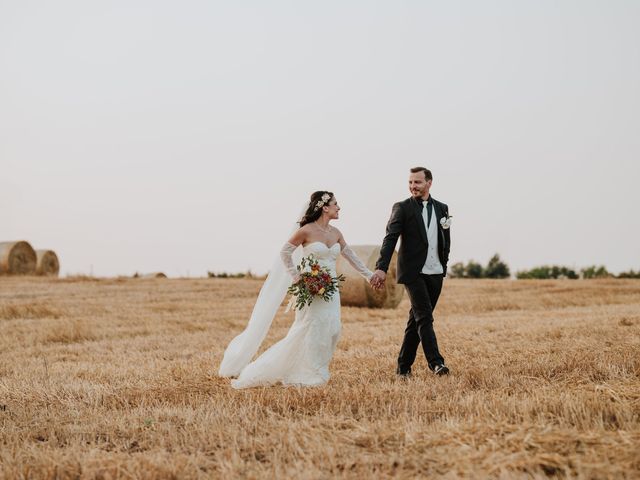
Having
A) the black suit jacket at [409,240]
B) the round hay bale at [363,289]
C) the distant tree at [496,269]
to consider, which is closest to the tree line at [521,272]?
the distant tree at [496,269]

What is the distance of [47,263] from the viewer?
31.2 metres

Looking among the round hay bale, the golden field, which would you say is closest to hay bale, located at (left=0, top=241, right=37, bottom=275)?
the round hay bale

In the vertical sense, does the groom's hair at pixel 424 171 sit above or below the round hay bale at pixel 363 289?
above

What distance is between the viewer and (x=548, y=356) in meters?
8.58

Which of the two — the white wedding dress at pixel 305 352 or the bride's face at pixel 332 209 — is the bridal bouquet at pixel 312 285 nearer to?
the white wedding dress at pixel 305 352

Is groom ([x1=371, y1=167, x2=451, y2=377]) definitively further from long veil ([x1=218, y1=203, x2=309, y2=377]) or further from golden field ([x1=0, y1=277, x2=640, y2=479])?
long veil ([x1=218, y1=203, x2=309, y2=377])

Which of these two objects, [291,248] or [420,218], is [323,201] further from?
[420,218]

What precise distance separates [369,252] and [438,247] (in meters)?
11.3

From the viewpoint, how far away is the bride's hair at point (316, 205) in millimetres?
7832

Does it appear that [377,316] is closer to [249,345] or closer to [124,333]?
[124,333]

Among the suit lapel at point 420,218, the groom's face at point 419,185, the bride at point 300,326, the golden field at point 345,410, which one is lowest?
the golden field at point 345,410

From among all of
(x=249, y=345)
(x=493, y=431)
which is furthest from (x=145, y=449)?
(x=249, y=345)

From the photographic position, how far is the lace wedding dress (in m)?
7.52

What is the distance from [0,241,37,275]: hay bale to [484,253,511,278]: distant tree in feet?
82.0
